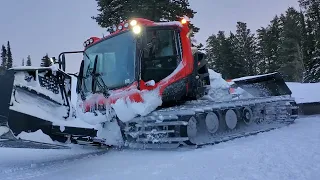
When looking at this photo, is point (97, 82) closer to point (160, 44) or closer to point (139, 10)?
point (160, 44)

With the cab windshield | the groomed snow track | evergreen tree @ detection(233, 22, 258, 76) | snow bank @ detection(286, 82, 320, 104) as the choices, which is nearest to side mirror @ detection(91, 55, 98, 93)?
the cab windshield

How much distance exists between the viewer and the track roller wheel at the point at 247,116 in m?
8.25

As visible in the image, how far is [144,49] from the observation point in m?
6.52

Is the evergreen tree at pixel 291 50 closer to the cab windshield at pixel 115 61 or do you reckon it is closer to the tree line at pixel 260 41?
the tree line at pixel 260 41

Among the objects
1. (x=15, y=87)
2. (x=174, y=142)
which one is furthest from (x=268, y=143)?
(x=15, y=87)

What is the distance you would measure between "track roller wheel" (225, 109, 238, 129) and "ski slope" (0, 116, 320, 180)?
0.76m

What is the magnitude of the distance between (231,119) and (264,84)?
11.3ft

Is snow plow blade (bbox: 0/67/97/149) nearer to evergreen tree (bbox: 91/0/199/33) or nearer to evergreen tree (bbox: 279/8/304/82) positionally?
evergreen tree (bbox: 91/0/199/33)

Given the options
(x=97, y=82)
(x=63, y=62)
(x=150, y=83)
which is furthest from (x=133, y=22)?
(x=63, y=62)

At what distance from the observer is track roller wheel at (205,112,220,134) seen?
700 centimetres

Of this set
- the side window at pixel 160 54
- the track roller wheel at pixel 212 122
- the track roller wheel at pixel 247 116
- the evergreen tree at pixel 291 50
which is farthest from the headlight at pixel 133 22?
the evergreen tree at pixel 291 50

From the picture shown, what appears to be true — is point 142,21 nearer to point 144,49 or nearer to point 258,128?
point 144,49

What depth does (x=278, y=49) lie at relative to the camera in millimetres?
53844

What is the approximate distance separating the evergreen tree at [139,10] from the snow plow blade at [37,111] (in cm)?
1486
